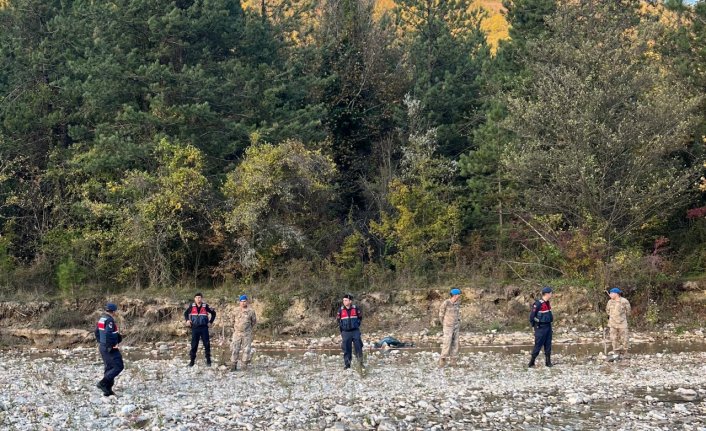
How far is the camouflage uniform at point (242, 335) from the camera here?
68.0 ft

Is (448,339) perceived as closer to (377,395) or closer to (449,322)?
(449,322)

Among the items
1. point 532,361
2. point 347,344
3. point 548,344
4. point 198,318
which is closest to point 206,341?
point 198,318

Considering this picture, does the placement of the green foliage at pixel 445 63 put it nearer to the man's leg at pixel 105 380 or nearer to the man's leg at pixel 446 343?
the man's leg at pixel 446 343

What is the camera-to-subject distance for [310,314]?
30547mm

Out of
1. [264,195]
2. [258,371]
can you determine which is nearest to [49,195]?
[264,195]

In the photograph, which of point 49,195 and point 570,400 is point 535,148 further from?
point 49,195

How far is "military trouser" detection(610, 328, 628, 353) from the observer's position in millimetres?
21641

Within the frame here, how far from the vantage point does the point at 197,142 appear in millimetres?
33406

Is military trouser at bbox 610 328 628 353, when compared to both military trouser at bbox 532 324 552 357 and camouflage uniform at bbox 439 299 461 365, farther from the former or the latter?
camouflage uniform at bbox 439 299 461 365

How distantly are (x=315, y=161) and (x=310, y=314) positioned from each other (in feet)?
22.2

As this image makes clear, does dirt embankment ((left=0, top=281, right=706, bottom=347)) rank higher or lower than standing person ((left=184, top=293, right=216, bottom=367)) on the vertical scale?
lower

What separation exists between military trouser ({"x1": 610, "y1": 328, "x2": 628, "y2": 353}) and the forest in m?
7.19

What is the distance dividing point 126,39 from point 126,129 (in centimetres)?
432

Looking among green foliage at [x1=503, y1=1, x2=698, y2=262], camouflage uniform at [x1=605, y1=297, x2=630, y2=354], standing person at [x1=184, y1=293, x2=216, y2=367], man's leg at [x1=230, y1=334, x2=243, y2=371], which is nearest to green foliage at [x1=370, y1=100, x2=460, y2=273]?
green foliage at [x1=503, y1=1, x2=698, y2=262]
